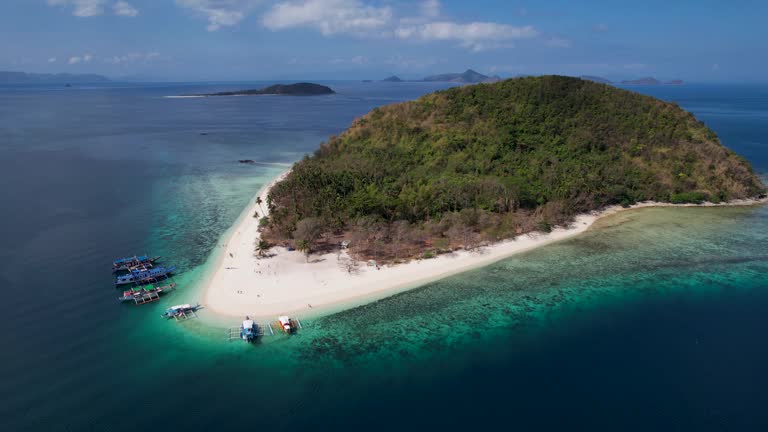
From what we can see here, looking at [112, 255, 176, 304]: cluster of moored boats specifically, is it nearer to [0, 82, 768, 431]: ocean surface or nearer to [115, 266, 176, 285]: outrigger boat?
[115, 266, 176, 285]: outrigger boat

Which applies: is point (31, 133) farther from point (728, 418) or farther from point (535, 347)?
point (728, 418)

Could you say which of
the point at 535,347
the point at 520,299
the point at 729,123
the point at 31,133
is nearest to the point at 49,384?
the point at 535,347

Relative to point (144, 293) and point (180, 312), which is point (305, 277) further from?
point (144, 293)

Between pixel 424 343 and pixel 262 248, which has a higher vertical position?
pixel 262 248

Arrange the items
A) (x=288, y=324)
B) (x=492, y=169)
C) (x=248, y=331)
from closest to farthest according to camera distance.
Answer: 1. (x=248, y=331)
2. (x=288, y=324)
3. (x=492, y=169)

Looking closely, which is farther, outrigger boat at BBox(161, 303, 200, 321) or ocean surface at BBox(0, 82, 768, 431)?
outrigger boat at BBox(161, 303, 200, 321)

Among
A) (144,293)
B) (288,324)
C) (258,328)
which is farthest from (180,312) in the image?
(288,324)

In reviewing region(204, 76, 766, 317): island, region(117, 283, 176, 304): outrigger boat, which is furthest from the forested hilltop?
region(117, 283, 176, 304): outrigger boat
